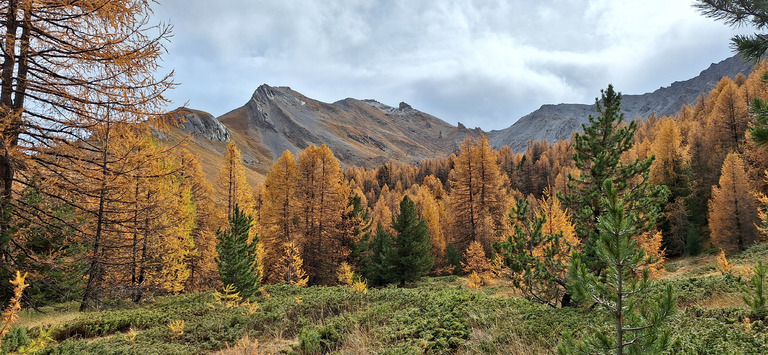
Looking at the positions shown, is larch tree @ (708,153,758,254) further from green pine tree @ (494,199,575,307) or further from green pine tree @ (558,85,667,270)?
green pine tree @ (494,199,575,307)

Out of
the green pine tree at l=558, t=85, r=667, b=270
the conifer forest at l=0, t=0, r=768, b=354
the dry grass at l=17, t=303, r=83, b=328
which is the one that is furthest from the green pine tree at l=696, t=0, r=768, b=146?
the dry grass at l=17, t=303, r=83, b=328

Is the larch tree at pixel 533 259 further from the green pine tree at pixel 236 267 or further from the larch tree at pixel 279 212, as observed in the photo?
the larch tree at pixel 279 212

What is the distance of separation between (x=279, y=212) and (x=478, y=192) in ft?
54.3

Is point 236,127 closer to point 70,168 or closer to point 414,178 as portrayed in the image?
point 414,178

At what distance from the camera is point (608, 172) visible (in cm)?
882

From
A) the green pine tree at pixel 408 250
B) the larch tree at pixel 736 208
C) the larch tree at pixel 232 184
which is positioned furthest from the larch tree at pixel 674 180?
the larch tree at pixel 232 184

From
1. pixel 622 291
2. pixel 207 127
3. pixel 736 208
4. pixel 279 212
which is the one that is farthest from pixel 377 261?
pixel 207 127

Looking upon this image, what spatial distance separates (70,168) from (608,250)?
713cm

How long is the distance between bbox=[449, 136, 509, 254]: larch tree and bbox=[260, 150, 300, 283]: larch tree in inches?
524

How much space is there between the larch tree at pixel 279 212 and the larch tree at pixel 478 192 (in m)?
13.3

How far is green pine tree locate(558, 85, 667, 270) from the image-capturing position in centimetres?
763

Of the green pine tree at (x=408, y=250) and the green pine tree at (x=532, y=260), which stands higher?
the green pine tree at (x=532, y=260)

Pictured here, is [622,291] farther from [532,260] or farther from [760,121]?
[532,260]

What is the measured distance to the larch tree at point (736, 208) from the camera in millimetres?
26562
